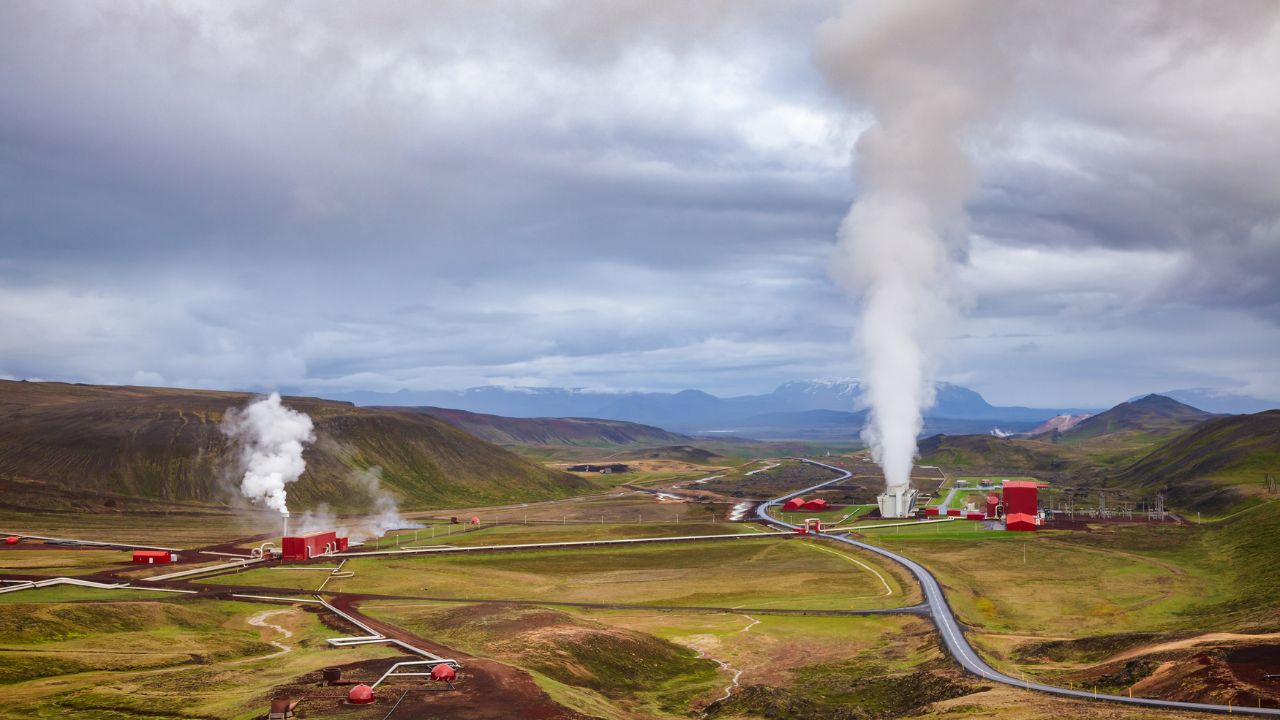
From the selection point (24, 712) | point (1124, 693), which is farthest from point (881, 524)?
point (24, 712)

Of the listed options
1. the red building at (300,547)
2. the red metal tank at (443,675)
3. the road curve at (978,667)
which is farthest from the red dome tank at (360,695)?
the red building at (300,547)

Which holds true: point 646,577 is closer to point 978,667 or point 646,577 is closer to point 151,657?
point 978,667

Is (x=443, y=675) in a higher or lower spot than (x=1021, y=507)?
lower

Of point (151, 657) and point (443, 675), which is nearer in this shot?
point (443, 675)

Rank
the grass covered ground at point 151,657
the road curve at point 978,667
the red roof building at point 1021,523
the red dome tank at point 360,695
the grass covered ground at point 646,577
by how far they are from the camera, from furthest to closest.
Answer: the red roof building at point 1021,523 < the grass covered ground at point 646,577 < the red dome tank at point 360,695 < the grass covered ground at point 151,657 < the road curve at point 978,667

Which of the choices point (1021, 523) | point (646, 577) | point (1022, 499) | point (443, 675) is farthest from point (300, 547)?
point (1022, 499)

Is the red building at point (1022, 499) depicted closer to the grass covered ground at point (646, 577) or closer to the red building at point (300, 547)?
the grass covered ground at point (646, 577)

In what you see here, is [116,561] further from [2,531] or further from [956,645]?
[956,645]
